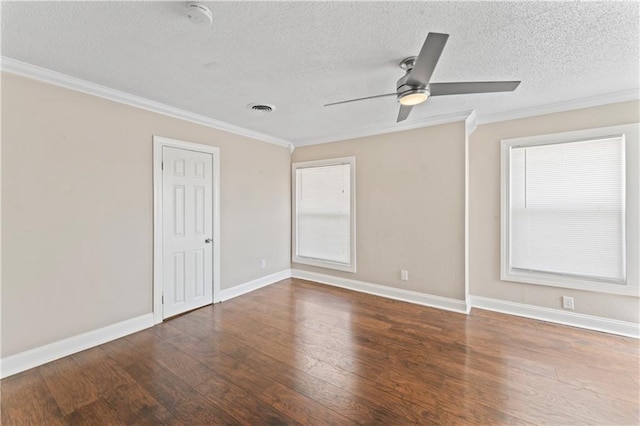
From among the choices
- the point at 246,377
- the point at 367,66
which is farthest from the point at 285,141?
the point at 246,377

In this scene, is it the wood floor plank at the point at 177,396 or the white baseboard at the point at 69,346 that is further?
the white baseboard at the point at 69,346

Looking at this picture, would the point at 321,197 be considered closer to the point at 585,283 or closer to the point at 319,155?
the point at 319,155

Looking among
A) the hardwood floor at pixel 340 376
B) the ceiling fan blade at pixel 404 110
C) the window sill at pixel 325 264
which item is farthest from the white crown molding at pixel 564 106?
the window sill at pixel 325 264

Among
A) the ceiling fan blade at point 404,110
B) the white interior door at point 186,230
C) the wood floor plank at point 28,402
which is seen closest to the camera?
the wood floor plank at point 28,402

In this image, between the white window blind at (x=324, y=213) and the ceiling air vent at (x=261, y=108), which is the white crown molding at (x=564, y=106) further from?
the ceiling air vent at (x=261, y=108)

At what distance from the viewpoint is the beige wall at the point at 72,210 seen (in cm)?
217

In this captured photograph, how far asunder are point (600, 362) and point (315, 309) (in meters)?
2.76

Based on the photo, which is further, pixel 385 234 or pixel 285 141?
pixel 285 141

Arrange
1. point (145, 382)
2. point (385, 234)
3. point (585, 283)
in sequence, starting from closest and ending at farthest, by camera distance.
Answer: point (145, 382), point (585, 283), point (385, 234)

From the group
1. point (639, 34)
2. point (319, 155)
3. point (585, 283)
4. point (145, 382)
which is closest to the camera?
point (639, 34)

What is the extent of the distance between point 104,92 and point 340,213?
3.30m

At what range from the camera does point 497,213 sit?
3418 millimetres

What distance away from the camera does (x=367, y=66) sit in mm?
2189

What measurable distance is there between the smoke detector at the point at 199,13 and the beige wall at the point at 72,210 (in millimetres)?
1778
